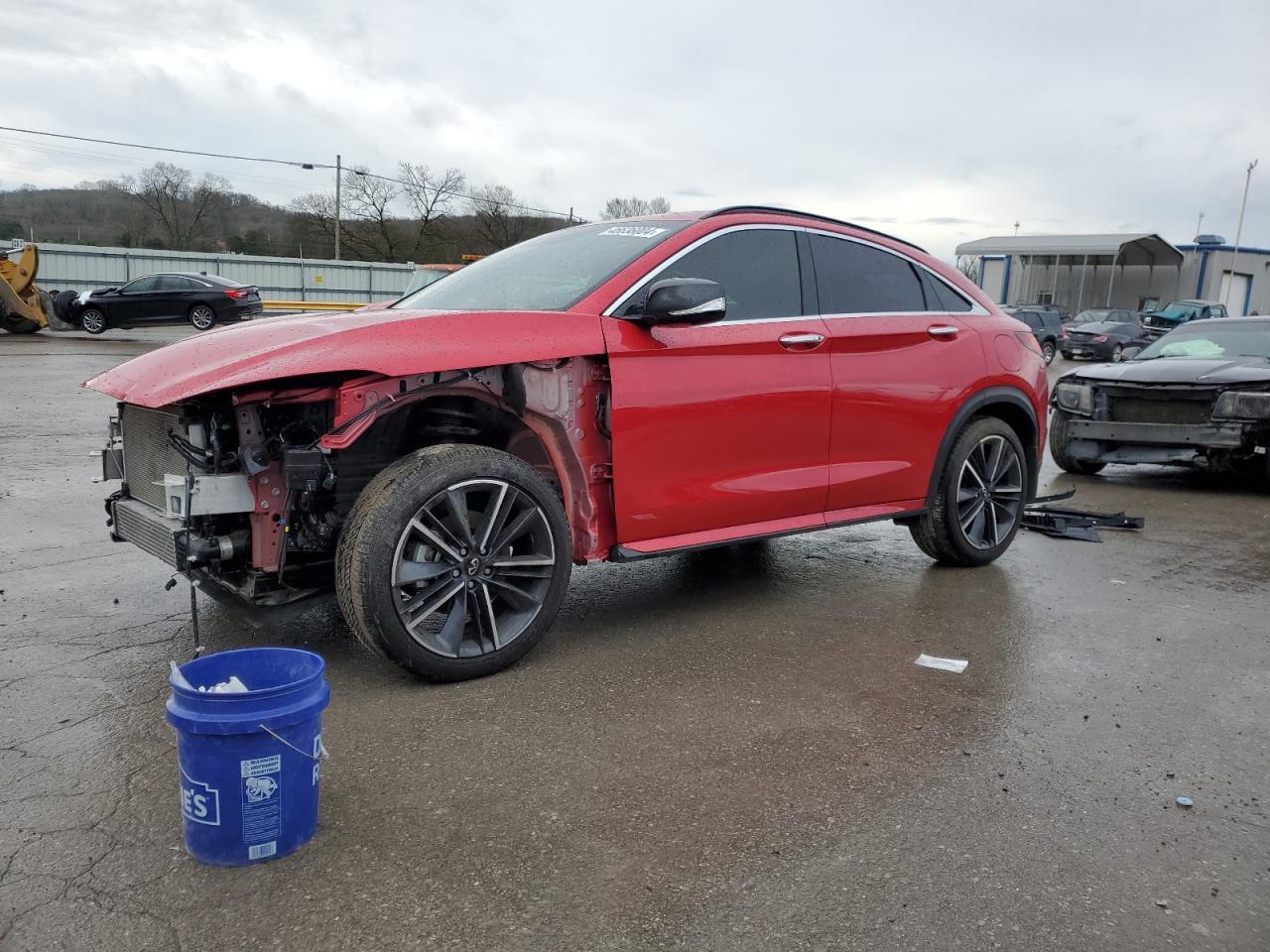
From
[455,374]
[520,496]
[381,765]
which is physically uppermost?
[455,374]

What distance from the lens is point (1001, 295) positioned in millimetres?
53844

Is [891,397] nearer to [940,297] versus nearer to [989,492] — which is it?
[940,297]

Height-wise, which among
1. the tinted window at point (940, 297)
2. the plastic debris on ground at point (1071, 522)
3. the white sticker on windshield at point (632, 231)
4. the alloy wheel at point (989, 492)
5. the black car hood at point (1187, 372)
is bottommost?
the plastic debris on ground at point (1071, 522)

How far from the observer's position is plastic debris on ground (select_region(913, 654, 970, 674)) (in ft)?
14.3

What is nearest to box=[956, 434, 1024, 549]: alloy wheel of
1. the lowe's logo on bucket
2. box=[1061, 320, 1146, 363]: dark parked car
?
the lowe's logo on bucket

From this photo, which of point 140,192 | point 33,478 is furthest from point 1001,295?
point 33,478

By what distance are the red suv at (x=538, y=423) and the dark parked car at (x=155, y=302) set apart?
69.9 ft

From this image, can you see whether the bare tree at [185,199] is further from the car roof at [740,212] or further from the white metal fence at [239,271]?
the car roof at [740,212]

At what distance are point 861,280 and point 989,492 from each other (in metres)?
1.57

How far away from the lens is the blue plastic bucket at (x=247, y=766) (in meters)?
2.58

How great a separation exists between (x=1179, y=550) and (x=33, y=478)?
7977 mm

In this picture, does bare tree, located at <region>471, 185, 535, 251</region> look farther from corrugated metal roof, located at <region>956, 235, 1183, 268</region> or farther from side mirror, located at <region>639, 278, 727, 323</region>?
side mirror, located at <region>639, 278, 727, 323</region>

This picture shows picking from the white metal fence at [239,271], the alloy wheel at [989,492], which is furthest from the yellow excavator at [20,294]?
the alloy wheel at [989,492]

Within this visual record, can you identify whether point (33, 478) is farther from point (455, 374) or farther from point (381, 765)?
point (381, 765)
